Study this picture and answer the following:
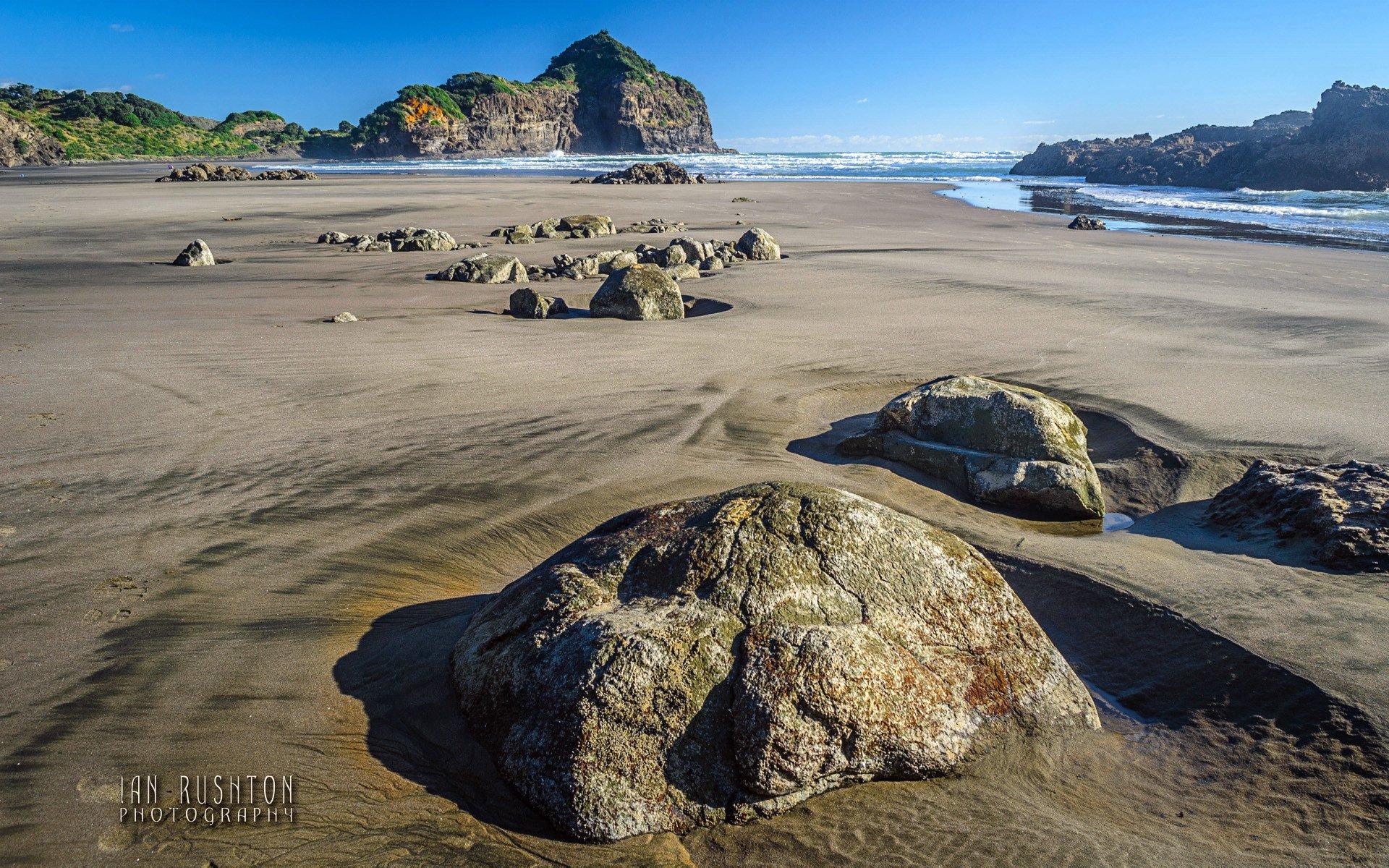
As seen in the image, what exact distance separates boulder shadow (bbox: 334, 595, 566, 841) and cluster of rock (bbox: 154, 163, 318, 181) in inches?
1507

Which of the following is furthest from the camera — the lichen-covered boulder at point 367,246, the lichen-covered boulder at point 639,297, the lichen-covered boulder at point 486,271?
the lichen-covered boulder at point 367,246

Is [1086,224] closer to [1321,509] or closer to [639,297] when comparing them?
[639,297]

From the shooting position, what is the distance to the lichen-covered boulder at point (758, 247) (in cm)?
1248

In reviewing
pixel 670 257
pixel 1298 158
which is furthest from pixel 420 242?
pixel 1298 158

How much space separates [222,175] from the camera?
3594cm

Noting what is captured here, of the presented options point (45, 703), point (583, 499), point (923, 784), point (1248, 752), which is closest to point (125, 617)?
point (45, 703)

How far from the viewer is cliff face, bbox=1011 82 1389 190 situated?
34.4 metres

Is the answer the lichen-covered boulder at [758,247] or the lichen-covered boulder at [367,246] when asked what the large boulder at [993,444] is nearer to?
the lichen-covered boulder at [758,247]

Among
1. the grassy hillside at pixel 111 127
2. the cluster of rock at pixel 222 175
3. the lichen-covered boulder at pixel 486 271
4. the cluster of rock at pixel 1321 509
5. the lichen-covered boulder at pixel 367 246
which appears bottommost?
the cluster of rock at pixel 1321 509

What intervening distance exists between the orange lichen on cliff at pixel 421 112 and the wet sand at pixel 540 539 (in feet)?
253

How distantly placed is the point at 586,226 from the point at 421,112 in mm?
73508

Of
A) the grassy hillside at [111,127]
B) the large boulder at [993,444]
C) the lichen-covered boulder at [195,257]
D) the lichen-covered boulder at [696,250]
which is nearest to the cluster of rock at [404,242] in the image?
the lichen-covered boulder at [195,257]

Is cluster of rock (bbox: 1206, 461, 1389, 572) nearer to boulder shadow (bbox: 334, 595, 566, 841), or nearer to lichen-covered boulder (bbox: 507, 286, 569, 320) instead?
boulder shadow (bbox: 334, 595, 566, 841)

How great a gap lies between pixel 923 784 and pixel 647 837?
812 mm
